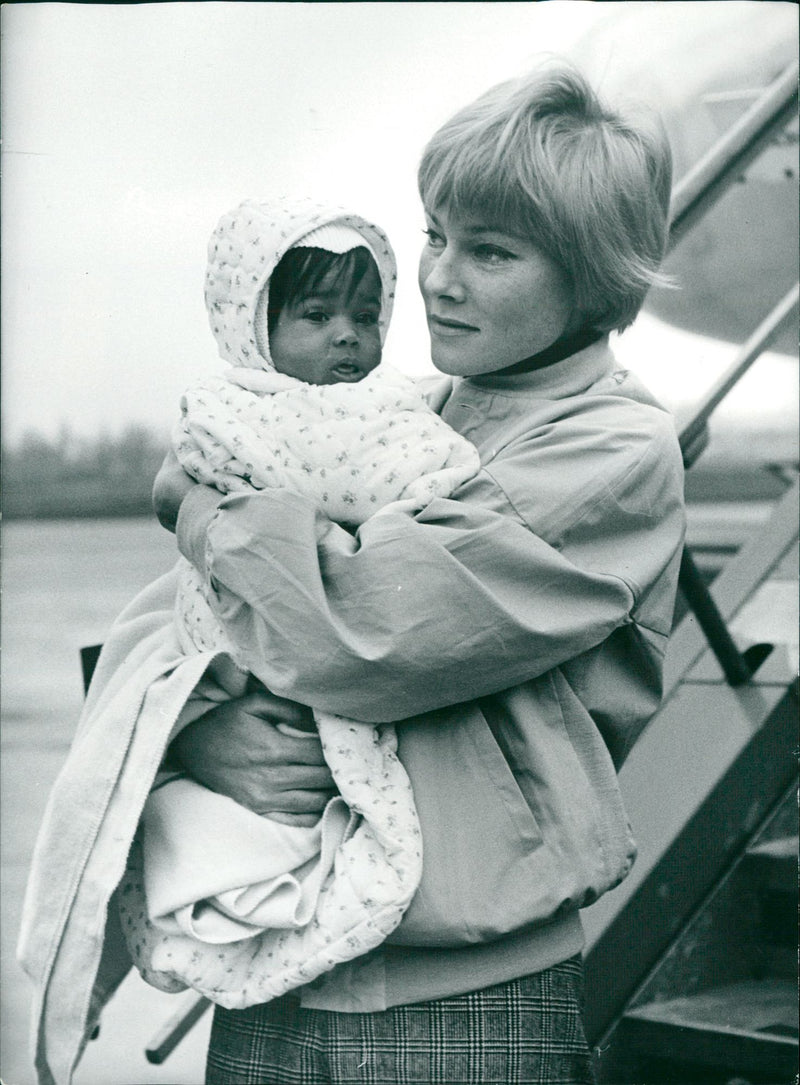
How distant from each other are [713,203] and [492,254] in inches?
46.2

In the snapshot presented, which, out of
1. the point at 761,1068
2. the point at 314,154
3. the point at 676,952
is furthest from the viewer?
the point at 676,952

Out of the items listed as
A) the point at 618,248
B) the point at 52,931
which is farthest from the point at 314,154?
the point at 52,931

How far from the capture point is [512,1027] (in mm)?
1352

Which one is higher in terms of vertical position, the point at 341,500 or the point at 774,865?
the point at 341,500

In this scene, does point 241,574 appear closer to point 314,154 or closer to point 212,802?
point 212,802

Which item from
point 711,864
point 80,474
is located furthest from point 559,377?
point 711,864

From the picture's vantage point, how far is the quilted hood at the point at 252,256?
1.40 meters

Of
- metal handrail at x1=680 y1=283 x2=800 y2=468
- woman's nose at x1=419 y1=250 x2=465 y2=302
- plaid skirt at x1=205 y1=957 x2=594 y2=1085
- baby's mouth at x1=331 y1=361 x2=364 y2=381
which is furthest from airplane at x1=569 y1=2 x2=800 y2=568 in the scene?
plaid skirt at x1=205 y1=957 x2=594 y2=1085

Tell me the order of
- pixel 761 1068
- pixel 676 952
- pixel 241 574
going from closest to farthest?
pixel 241 574 → pixel 761 1068 → pixel 676 952

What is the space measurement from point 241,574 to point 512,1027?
0.52 m

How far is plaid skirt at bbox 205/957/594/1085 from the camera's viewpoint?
1.33m

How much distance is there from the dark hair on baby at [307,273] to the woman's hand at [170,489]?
21 cm

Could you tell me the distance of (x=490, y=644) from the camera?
128 cm

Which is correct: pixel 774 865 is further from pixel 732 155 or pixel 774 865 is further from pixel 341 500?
pixel 341 500
